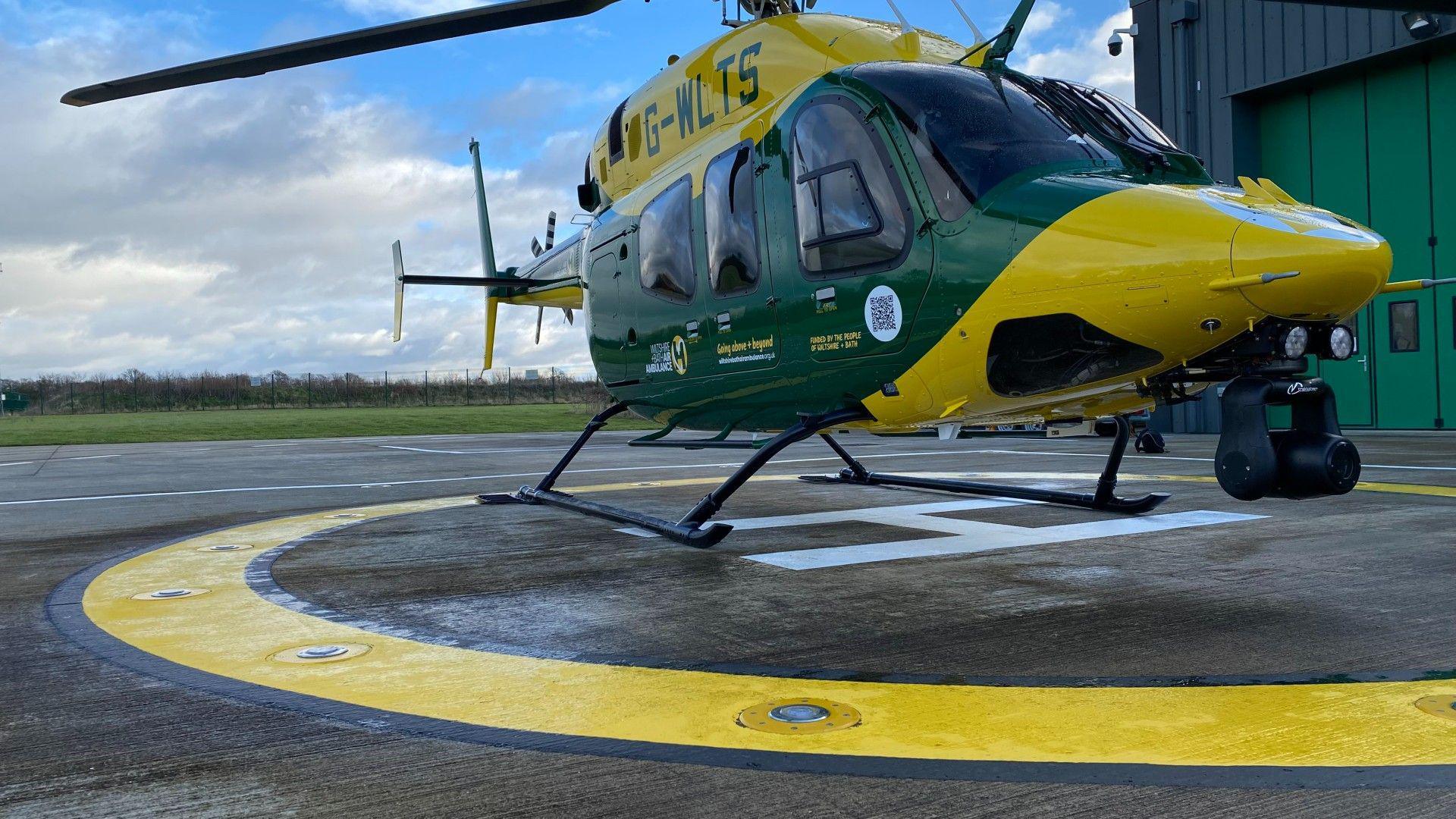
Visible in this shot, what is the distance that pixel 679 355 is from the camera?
6.52 metres

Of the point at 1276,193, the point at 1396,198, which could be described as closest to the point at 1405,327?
the point at 1396,198

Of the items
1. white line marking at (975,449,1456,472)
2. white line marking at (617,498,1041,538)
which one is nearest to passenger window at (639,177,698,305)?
white line marking at (617,498,1041,538)

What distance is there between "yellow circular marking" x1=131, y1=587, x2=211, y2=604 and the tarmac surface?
0.32ft

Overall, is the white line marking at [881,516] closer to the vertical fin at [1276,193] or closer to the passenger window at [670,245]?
the passenger window at [670,245]

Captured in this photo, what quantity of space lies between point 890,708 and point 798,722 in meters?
0.29

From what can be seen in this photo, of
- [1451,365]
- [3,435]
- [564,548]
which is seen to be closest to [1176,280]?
[564,548]

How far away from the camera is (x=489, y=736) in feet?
8.69

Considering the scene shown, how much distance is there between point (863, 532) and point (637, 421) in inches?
1030

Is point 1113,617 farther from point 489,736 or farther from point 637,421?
point 637,421

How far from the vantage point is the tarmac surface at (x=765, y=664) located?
7.41 ft

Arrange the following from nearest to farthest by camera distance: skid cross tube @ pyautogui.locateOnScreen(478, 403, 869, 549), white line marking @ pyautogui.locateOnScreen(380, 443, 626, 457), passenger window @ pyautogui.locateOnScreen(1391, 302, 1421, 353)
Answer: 1. skid cross tube @ pyautogui.locateOnScreen(478, 403, 869, 549)
2. white line marking @ pyautogui.locateOnScreen(380, 443, 626, 457)
3. passenger window @ pyautogui.locateOnScreen(1391, 302, 1421, 353)

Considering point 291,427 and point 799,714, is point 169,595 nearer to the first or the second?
point 799,714

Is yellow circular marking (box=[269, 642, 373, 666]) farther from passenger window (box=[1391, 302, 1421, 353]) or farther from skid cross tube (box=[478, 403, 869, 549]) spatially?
passenger window (box=[1391, 302, 1421, 353])

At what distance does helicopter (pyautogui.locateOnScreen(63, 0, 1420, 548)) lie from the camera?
3559 mm
